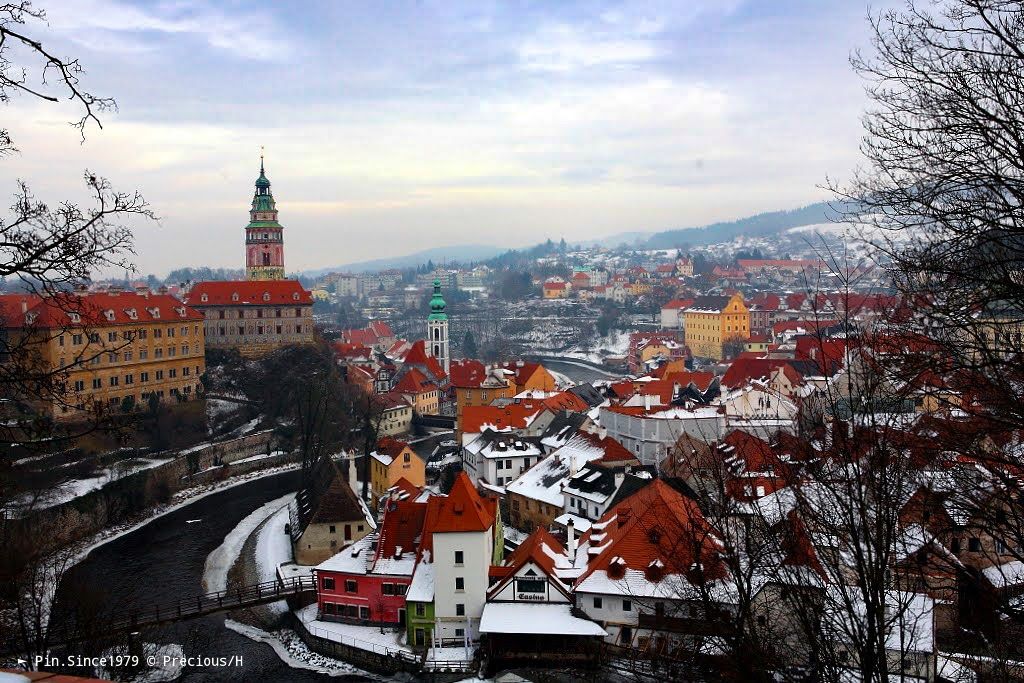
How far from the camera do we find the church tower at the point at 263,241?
58.2 metres

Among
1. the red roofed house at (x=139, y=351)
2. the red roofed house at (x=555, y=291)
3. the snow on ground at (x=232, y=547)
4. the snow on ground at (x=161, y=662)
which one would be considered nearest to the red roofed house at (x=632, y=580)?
the snow on ground at (x=161, y=662)

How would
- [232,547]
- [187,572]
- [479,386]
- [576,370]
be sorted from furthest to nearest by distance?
[576,370], [479,386], [232,547], [187,572]

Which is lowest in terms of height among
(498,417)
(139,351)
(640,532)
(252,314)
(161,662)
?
(161,662)

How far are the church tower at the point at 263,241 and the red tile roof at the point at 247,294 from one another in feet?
31.2

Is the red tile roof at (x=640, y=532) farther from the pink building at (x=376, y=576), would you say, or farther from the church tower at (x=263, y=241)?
the church tower at (x=263, y=241)

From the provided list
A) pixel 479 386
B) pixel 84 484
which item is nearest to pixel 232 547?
pixel 84 484

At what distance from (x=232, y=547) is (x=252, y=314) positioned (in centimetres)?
2453

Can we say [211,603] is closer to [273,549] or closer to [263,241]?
[273,549]

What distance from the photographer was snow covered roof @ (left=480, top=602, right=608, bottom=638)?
51.7ft

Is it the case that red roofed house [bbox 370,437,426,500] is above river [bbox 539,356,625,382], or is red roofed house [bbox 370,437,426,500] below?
above

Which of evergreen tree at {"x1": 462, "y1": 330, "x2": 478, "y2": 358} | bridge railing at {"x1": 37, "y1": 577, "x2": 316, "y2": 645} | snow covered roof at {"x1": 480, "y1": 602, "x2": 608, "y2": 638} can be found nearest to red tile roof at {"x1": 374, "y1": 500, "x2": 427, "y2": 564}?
bridge railing at {"x1": 37, "y1": 577, "x2": 316, "y2": 645}

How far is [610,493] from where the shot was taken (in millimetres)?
22250

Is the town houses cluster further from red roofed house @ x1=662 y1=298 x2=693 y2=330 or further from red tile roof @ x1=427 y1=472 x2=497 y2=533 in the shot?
red roofed house @ x1=662 y1=298 x2=693 y2=330

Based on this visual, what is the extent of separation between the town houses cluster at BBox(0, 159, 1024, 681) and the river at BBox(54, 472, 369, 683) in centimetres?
161
